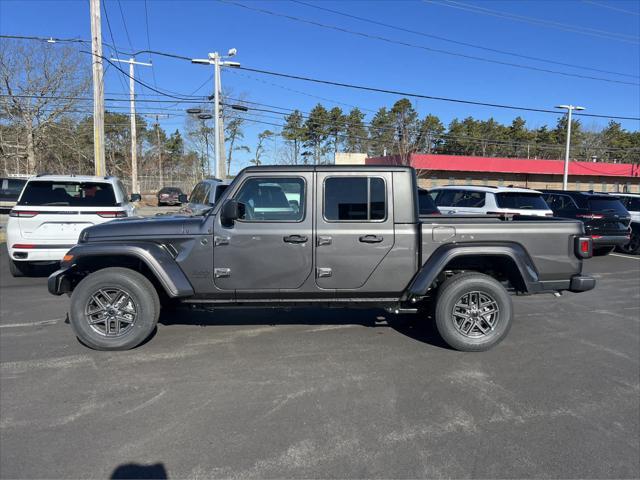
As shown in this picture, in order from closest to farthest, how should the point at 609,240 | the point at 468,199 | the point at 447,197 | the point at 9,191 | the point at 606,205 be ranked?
the point at 609,240
the point at 606,205
the point at 468,199
the point at 447,197
the point at 9,191

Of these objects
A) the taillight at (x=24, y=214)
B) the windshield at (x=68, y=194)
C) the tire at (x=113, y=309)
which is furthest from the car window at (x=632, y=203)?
the taillight at (x=24, y=214)

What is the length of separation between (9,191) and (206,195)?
12.1m

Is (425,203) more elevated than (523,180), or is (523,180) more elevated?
(523,180)

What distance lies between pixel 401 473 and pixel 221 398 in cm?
162

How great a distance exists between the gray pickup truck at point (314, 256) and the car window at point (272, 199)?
0.01m

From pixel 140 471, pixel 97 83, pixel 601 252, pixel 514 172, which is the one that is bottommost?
pixel 140 471

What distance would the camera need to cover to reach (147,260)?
4.47 metres

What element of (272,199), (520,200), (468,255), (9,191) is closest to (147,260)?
(272,199)

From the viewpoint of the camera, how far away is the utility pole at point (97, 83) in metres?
14.4

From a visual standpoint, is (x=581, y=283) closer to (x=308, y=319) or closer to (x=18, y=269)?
(x=308, y=319)

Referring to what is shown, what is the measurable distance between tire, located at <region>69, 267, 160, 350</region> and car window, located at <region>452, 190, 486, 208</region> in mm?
9226

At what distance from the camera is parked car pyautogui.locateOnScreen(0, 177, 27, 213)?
17.0m

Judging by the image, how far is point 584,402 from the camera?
3.67 m

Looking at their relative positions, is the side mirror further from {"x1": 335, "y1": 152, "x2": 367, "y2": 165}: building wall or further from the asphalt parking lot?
{"x1": 335, "y1": 152, "x2": 367, "y2": 165}: building wall
